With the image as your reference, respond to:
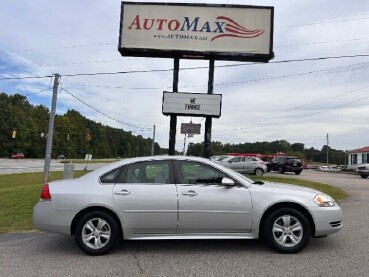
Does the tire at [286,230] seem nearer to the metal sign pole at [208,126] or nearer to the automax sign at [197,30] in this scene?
the metal sign pole at [208,126]

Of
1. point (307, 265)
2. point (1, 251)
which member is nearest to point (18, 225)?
point (1, 251)

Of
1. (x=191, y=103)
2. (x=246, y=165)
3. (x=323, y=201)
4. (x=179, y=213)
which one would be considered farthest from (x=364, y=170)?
(x=179, y=213)

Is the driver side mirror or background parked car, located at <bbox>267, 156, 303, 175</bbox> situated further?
background parked car, located at <bbox>267, 156, 303, 175</bbox>

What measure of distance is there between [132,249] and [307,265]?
2654mm

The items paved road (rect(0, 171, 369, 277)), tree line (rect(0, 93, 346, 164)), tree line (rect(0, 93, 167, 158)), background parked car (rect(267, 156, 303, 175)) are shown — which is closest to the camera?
paved road (rect(0, 171, 369, 277))

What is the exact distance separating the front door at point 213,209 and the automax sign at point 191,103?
878cm

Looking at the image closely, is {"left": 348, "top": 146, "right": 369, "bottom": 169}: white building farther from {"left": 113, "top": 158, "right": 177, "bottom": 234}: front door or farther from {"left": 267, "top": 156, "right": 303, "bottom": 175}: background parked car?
{"left": 113, "top": 158, "right": 177, "bottom": 234}: front door

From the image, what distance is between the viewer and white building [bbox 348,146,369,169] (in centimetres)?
5472

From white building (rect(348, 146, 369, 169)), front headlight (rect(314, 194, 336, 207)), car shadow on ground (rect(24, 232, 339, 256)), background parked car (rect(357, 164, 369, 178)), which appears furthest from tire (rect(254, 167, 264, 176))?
white building (rect(348, 146, 369, 169))

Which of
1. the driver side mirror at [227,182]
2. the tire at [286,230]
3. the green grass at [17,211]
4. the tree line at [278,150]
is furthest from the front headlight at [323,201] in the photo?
the tree line at [278,150]

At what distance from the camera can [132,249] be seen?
20.2 ft

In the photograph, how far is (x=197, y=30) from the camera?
15.0 metres

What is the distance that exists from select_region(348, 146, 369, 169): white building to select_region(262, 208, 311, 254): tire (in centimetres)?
5166

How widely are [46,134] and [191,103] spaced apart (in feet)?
275
